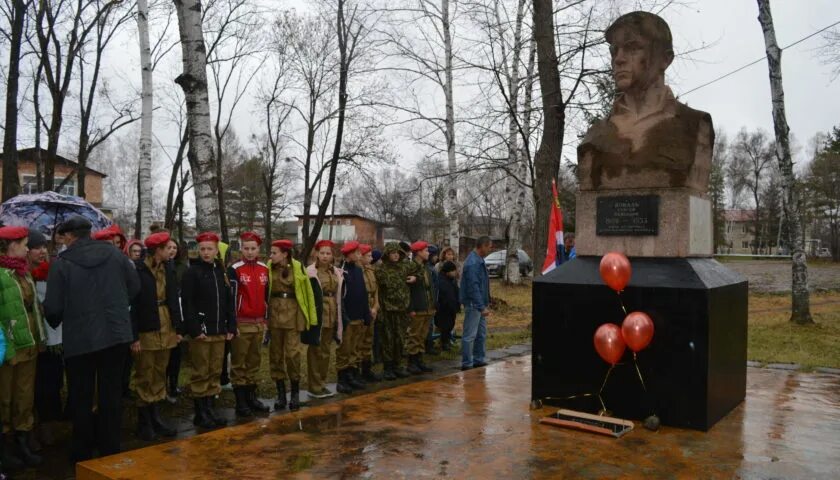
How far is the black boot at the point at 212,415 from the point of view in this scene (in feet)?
18.5

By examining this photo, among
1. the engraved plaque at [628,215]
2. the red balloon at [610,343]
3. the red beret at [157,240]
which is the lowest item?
the red balloon at [610,343]

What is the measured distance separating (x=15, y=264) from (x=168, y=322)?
51.8 inches

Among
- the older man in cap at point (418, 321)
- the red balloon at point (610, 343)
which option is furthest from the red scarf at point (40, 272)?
the red balloon at point (610, 343)

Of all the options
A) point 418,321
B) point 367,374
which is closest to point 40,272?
point 367,374

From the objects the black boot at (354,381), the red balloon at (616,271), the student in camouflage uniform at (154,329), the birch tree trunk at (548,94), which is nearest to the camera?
the red balloon at (616,271)

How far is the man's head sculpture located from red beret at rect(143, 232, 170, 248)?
4.34 m

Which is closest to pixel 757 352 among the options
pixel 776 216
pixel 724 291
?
pixel 724 291

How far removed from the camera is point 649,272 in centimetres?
516

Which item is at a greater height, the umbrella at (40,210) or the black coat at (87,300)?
the umbrella at (40,210)

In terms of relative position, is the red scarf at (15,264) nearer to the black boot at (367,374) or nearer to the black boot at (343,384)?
the black boot at (343,384)

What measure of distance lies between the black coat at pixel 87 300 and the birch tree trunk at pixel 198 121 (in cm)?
327

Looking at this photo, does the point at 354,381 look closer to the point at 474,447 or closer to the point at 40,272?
the point at 474,447

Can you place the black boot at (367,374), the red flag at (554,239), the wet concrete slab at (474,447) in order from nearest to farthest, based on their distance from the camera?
the wet concrete slab at (474,447), the black boot at (367,374), the red flag at (554,239)

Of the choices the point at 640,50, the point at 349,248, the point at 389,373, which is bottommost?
the point at 389,373
